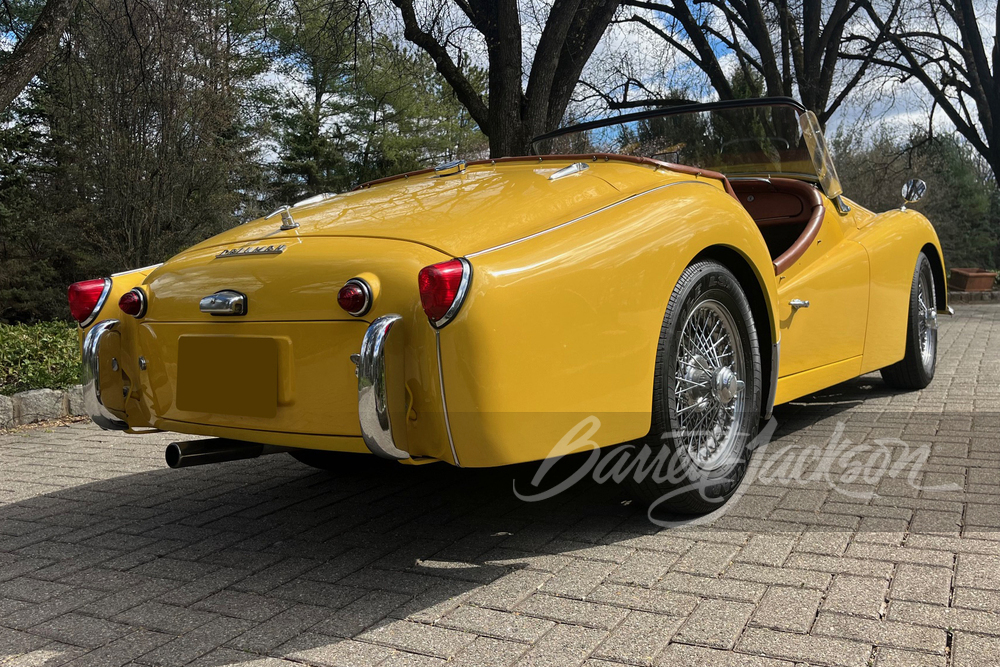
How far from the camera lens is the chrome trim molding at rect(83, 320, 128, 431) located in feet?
9.82

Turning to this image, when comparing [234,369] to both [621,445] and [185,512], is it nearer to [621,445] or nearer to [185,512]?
[185,512]

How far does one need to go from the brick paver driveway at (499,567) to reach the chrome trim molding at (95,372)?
469 millimetres

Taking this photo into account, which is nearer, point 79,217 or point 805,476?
point 805,476

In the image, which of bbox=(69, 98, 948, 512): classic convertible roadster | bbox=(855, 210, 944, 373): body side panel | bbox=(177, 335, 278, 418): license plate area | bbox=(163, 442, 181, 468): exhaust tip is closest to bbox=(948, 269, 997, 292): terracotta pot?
bbox=(855, 210, 944, 373): body side panel

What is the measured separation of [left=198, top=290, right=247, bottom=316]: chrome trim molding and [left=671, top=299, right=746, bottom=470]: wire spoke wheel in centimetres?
145

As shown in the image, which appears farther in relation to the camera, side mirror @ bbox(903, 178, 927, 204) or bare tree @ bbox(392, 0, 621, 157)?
bare tree @ bbox(392, 0, 621, 157)

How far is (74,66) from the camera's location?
11.8 m

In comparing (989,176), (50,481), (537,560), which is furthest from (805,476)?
(989,176)

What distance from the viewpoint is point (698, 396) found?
3014 millimetres

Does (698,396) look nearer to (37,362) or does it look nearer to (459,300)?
(459,300)

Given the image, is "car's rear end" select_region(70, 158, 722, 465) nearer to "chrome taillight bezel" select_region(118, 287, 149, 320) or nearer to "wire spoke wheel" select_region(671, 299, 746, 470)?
"chrome taillight bezel" select_region(118, 287, 149, 320)

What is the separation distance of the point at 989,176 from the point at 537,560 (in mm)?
43698

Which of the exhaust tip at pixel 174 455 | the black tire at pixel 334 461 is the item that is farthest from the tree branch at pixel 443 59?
the exhaust tip at pixel 174 455

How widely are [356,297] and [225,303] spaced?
0.54 metres
